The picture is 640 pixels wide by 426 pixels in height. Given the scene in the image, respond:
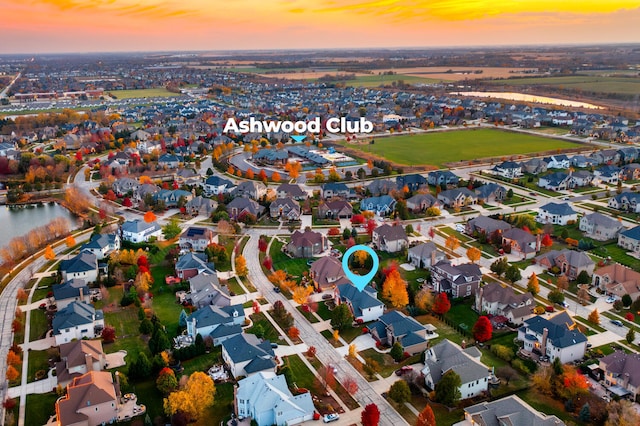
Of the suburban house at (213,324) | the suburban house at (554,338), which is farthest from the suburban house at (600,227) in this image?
the suburban house at (213,324)

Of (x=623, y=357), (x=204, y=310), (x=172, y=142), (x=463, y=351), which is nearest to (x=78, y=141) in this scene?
(x=172, y=142)

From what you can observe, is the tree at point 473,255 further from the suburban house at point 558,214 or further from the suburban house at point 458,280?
the suburban house at point 558,214

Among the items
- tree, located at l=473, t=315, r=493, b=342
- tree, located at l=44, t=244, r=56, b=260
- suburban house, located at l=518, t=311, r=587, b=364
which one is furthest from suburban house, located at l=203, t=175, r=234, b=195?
suburban house, located at l=518, t=311, r=587, b=364

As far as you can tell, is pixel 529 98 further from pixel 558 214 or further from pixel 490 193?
pixel 558 214

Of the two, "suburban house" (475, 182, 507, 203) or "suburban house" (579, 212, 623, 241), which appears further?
"suburban house" (475, 182, 507, 203)

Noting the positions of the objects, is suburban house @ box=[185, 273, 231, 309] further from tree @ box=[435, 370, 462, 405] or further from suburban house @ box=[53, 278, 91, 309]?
tree @ box=[435, 370, 462, 405]

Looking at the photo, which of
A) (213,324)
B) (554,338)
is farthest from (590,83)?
(213,324)
